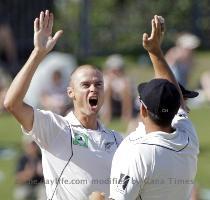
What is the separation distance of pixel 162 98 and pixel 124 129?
10282 mm

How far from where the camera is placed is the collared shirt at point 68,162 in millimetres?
7363

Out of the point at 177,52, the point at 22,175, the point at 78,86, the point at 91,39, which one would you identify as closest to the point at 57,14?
the point at 91,39

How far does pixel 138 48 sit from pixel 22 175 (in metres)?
10.1

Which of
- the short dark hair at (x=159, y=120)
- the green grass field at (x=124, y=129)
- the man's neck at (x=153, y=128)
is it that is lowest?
the green grass field at (x=124, y=129)

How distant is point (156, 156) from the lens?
6.46 meters

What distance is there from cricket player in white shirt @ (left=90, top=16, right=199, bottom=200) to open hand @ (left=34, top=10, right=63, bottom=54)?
72cm

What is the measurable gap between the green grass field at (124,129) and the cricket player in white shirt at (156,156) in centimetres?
763

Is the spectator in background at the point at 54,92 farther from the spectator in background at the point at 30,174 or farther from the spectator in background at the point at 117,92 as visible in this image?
the spectator in background at the point at 30,174

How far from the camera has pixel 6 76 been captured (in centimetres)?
1966

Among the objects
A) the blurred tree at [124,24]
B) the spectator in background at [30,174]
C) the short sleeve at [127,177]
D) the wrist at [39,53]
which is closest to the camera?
the short sleeve at [127,177]

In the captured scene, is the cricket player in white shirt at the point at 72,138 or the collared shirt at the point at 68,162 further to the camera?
the collared shirt at the point at 68,162

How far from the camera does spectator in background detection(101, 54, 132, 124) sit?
679 inches

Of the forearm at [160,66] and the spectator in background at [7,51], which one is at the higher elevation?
the forearm at [160,66]

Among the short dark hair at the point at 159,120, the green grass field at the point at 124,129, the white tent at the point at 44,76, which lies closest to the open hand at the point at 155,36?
the short dark hair at the point at 159,120
